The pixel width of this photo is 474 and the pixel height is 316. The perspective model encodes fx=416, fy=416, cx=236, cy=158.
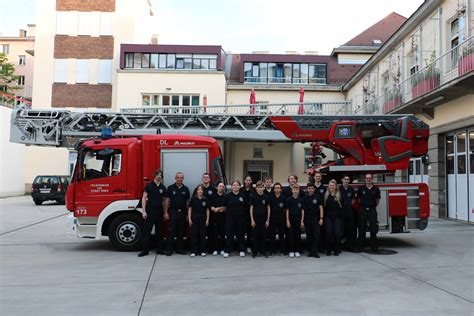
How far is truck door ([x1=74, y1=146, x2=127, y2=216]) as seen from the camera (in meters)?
9.39

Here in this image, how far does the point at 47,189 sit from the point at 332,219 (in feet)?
66.5

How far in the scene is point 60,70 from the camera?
3384 cm

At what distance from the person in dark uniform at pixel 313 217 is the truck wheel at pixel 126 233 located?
373 cm

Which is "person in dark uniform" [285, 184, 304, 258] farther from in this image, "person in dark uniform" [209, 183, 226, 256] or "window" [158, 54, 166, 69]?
"window" [158, 54, 166, 69]

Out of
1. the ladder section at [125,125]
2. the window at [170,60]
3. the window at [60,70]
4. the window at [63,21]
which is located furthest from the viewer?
the window at [63,21]

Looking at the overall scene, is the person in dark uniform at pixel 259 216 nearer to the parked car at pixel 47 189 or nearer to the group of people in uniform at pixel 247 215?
the group of people in uniform at pixel 247 215

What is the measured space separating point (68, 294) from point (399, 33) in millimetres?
18329

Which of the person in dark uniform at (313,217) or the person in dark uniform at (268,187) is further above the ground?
the person in dark uniform at (268,187)

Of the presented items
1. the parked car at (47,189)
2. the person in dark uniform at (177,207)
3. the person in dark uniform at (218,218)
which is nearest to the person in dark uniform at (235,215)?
the person in dark uniform at (218,218)

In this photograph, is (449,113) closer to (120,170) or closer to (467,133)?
(467,133)

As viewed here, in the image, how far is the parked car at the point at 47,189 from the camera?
79.6 feet

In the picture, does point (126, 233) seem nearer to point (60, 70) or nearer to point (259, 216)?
point (259, 216)

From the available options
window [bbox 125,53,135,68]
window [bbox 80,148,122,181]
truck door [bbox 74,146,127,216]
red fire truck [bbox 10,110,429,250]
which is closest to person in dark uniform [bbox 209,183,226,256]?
red fire truck [bbox 10,110,429,250]

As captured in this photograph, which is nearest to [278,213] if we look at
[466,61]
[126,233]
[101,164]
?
[126,233]
